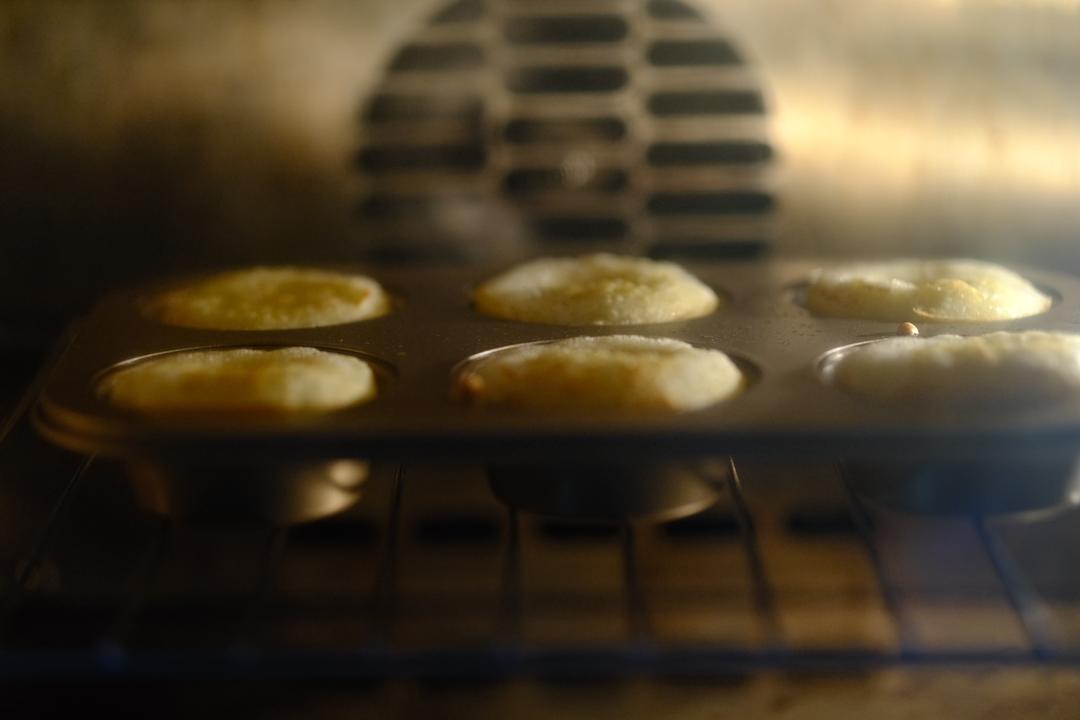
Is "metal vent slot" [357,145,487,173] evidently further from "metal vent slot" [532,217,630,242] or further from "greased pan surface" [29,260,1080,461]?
"greased pan surface" [29,260,1080,461]

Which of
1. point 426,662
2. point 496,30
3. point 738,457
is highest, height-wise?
point 496,30

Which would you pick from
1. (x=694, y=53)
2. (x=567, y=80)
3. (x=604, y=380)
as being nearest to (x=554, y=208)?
(x=567, y=80)

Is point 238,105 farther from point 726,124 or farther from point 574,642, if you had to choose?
point 574,642

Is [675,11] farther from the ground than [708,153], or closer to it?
farther from the ground

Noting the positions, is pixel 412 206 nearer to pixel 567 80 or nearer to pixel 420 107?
pixel 420 107

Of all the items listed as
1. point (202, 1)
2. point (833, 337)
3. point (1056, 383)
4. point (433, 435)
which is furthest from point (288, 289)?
point (1056, 383)

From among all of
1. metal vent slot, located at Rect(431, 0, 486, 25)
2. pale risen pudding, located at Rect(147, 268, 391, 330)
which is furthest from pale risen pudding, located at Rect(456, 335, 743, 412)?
metal vent slot, located at Rect(431, 0, 486, 25)
